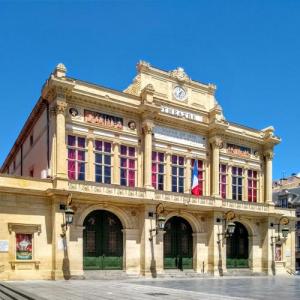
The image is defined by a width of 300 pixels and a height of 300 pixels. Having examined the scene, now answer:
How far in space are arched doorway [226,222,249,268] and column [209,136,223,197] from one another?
15.0 feet

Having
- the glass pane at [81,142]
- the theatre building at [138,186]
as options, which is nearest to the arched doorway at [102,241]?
the theatre building at [138,186]

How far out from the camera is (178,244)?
34.6 m

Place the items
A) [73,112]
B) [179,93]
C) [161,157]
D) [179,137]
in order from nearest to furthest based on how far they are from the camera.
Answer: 1. [73,112]
2. [161,157]
3. [179,137]
4. [179,93]

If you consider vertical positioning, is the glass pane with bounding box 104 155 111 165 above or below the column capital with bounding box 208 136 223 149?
below

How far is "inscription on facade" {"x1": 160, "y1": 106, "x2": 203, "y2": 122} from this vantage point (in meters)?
34.9

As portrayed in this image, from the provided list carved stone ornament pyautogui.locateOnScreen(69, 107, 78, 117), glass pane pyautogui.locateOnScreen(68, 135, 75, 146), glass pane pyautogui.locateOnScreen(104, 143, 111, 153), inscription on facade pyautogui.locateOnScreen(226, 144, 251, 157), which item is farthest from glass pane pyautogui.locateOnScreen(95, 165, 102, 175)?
inscription on facade pyautogui.locateOnScreen(226, 144, 251, 157)

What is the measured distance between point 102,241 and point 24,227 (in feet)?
19.5

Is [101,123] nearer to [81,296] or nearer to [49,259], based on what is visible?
[49,259]

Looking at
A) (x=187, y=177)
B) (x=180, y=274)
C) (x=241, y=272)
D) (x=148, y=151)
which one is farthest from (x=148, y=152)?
(x=241, y=272)

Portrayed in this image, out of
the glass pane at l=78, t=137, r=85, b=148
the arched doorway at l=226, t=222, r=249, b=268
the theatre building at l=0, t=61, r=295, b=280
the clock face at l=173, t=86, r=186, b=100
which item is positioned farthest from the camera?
the arched doorway at l=226, t=222, r=249, b=268

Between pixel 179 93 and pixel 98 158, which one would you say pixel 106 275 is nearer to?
pixel 98 158

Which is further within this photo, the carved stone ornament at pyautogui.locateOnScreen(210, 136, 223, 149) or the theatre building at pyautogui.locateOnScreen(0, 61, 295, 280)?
the carved stone ornament at pyautogui.locateOnScreen(210, 136, 223, 149)

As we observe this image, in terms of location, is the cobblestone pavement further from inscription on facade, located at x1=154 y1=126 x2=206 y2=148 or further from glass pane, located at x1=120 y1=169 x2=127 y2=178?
inscription on facade, located at x1=154 y1=126 x2=206 y2=148

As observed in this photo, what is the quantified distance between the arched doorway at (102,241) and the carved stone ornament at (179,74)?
12.3 meters
